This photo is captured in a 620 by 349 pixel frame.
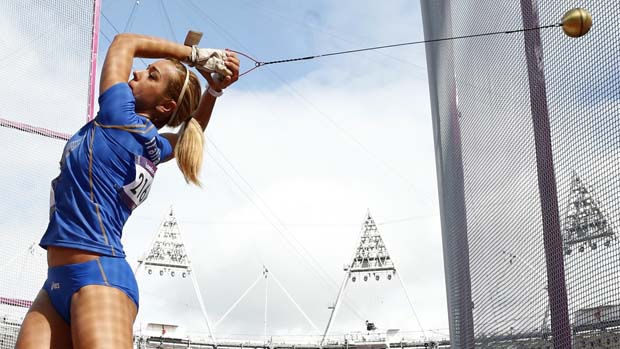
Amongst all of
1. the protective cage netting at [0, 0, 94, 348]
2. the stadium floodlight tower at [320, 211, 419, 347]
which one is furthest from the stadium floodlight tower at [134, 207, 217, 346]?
the protective cage netting at [0, 0, 94, 348]

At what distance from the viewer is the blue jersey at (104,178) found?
1.82 metres

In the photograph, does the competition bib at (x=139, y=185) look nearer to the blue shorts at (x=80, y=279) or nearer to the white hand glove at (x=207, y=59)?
the blue shorts at (x=80, y=279)

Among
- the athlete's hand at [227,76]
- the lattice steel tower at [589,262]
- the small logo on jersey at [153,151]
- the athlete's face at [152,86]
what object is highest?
the athlete's hand at [227,76]

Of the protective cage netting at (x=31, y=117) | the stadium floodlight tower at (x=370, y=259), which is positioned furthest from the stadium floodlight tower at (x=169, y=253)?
the protective cage netting at (x=31, y=117)

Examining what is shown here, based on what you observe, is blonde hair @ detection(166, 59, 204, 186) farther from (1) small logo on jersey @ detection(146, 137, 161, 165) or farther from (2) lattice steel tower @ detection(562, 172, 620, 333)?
(2) lattice steel tower @ detection(562, 172, 620, 333)

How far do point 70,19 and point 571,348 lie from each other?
4089 millimetres

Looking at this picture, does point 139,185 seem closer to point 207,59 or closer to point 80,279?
point 80,279

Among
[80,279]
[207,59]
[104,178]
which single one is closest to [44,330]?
[80,279]

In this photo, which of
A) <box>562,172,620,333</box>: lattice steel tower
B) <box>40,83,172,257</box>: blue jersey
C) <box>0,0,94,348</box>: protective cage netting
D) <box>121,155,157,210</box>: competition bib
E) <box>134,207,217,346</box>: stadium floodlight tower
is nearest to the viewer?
<box>40,83,172,257</box>: blue jersey

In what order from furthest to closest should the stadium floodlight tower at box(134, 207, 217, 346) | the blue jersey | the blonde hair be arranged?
the stadium floodlight tower at box(134, 207, 217, 346)
the blonde hair
the blue jersey

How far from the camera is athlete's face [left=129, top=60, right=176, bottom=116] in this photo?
2033 millimetres

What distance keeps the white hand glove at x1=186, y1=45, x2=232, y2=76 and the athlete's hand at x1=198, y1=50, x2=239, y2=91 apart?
0.05 ft

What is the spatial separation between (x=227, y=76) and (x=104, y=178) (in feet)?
1.68

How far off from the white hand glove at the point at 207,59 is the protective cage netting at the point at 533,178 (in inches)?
45.0
